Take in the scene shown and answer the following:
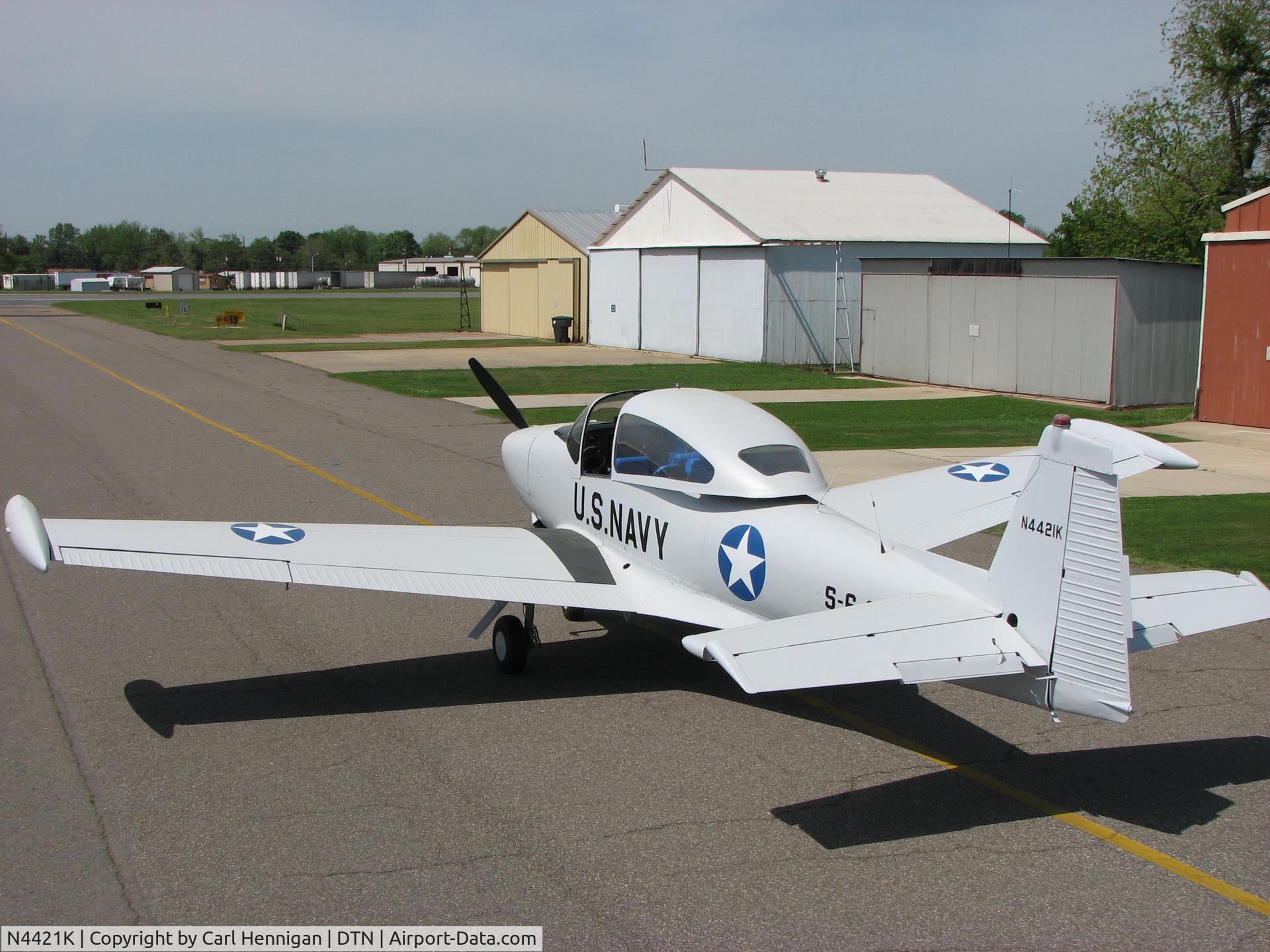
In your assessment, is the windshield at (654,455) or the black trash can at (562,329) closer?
the windshield at (654,455)

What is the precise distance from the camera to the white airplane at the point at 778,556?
A: 5.27m

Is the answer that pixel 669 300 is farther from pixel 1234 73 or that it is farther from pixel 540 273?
pixel 1234 73

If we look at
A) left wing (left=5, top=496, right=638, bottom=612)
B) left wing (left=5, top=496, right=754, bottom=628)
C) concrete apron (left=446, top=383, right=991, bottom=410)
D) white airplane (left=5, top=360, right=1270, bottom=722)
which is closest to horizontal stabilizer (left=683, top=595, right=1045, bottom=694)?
white airplane (left=5, top=360, right=1270, bottom=722)

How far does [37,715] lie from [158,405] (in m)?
18.6

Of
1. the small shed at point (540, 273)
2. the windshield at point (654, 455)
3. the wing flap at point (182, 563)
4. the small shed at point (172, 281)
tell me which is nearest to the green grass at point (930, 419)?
the windshield at point (654, 455)

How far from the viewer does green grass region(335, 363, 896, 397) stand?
27.7m

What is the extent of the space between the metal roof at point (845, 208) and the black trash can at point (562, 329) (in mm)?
4131

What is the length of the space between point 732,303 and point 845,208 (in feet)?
20.1

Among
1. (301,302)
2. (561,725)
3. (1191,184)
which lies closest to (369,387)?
(561,725)

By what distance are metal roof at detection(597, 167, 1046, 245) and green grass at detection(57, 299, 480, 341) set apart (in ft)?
54.6

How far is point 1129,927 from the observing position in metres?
4.83

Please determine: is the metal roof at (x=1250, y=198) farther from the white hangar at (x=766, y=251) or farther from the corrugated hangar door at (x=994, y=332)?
the white hangar at (x=766, y=251)


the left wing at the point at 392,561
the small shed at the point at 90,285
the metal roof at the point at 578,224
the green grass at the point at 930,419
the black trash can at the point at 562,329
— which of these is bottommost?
the green grass at the point at 930,419

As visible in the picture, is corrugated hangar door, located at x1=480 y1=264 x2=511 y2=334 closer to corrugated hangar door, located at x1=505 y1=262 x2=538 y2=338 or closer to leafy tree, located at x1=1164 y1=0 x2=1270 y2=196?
corrugated hangar door, located at x1=505 y1=262 x2=538 y2=338
